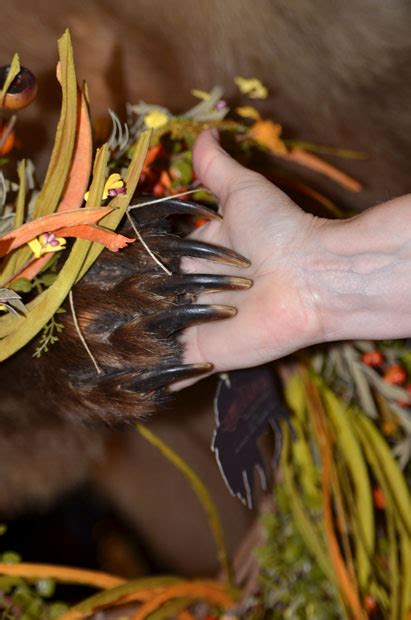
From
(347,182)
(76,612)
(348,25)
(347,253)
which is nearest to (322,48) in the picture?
(348,25)

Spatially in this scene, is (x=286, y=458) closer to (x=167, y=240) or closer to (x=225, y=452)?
(x=225, y=452)

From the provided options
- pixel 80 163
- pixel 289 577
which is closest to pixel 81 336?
pixel 80 163

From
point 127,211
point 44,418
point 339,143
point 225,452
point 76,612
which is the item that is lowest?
point 76,612

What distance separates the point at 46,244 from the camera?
0.53 metres

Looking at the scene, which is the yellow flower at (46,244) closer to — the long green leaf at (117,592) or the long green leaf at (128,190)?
the long green leaf at (128,190)

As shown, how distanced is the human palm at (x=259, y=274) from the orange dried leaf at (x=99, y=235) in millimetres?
131

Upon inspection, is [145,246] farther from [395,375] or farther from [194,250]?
[395,375]

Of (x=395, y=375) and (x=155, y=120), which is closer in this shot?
(x=155, y=120)

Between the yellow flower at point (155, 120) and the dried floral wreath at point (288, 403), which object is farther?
the yellow flower at point (155, 120)

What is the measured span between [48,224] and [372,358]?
1.81 ft

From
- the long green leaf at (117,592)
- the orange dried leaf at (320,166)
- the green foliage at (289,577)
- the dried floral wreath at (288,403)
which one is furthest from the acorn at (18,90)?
the green foliage at (289,577)

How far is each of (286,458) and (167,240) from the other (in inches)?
20.2

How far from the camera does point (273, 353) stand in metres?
0.59

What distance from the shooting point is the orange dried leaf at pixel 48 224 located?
19.3 inches
